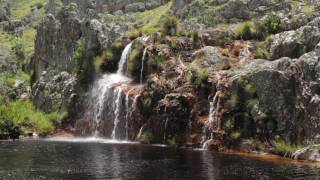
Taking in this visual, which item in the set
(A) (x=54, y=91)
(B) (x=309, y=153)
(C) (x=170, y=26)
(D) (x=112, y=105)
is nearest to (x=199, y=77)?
(D) (x=112, y=105)

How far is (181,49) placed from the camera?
101 metres

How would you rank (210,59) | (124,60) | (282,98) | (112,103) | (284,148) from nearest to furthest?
(284,148), (282,98), (210,59), (112,103), (124,60)

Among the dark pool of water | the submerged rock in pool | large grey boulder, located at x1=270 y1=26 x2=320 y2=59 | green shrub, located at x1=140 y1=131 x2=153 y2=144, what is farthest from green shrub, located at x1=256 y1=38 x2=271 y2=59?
the submerged rock in pool

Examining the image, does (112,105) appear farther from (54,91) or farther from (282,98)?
(282,98)

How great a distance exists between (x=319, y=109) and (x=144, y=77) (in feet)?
124

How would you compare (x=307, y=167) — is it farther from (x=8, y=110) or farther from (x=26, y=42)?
(x=26, y=42)

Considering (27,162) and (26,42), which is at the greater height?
(26,42)

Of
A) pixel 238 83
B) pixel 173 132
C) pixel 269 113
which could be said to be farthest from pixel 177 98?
pixel 269 113

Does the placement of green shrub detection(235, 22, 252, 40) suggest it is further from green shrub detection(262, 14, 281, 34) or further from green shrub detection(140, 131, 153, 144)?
green shrub detection(140, 131, 153, 144)

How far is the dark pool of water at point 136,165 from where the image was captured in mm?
53062

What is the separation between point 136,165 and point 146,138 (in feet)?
89.0

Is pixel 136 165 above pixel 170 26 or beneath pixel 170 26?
beneath

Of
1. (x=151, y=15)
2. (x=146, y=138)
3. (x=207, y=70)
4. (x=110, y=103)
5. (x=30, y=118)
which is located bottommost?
(x=146, y=138)

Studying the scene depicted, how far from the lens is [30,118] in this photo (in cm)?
11075
